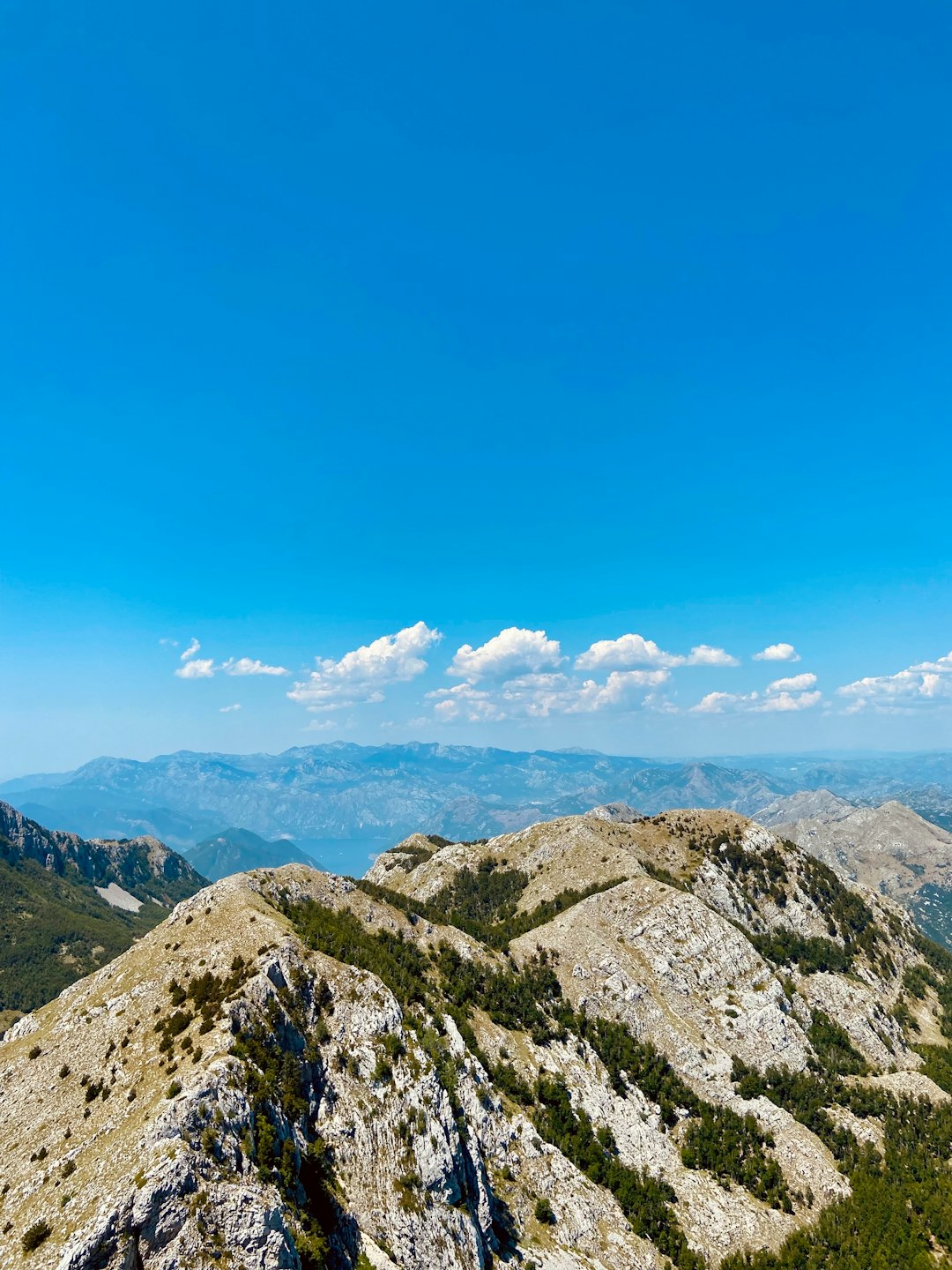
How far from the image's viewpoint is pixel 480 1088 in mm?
89062

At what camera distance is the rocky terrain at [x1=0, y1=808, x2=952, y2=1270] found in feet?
171

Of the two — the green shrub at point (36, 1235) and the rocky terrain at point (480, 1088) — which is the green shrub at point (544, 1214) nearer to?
the rocky terrain at point (480, 1088)

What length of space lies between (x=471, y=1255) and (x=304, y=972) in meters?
37.1

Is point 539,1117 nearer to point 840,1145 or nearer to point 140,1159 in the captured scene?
point 840,1145

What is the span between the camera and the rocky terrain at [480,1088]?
5222 centimetres

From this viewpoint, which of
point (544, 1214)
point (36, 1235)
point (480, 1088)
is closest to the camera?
point (36, 1235)

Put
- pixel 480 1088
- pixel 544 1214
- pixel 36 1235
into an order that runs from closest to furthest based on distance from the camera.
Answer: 1. pixel 36 1235
2. pixel 544 1214
3. pixel 480 1088

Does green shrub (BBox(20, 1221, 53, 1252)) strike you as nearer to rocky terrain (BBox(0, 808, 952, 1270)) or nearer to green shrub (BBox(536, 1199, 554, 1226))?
rocky terrain (BBox(0, 808, 952, 1270))

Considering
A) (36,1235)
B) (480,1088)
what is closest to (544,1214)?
(480,1088)

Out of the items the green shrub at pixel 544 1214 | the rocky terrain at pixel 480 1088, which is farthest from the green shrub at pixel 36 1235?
the green shrub at pixel 544 1214

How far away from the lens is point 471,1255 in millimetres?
67750

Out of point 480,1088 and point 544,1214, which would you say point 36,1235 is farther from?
point 544,1214

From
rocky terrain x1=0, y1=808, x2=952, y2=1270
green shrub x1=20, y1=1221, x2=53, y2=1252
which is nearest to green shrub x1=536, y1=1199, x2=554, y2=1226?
rocky terrain x1=0, y1=808, x2=952, y2=1270

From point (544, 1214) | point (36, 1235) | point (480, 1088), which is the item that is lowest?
point (544, 1214)
